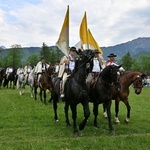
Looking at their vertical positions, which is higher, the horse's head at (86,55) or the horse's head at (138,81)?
the horse's head at (86,55)

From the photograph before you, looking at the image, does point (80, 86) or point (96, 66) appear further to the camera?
point (96, 66)

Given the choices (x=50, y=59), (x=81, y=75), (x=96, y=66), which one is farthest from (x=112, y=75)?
(x=50, y=59)

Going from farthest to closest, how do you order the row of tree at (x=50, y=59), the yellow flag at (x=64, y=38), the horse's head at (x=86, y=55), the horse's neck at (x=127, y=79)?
the row of tree at (x=50, y=59) < the horse's neck at (x=127, y=79) < the yellow flag at (x=64, y=38) < the horse's head at (x=86, y=55)

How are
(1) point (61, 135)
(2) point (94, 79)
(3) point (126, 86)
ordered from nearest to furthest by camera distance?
(1) point (61, 135)
(2) point (94, 79)
(3) point (126, 86)

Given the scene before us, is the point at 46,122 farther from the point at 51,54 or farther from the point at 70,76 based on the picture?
the point at 51,54

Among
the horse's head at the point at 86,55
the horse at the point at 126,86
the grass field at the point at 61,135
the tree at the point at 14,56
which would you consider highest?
the tree at the point at 14,56

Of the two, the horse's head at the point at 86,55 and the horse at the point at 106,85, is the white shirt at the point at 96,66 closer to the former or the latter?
the horse at the point at 106,85

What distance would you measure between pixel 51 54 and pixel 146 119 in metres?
97.5

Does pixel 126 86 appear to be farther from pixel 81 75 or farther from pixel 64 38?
pixel 64 38

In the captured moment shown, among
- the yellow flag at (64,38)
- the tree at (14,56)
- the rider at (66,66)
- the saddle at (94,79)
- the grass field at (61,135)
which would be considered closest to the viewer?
the grass field at (61,135)

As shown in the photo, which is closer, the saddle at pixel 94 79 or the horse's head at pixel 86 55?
the horse's head at pixel 86 55

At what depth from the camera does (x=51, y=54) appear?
109250mm

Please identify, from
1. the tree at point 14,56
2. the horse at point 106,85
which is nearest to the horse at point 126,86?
the horse at point 106,85

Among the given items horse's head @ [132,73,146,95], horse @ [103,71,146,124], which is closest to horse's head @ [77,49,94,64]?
A: horse @ [103,71,146,124]
